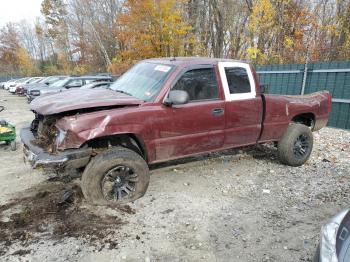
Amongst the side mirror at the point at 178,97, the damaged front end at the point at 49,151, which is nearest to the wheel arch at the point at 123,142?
the damaged front end at the point at 49,151

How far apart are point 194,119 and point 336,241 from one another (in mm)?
2918

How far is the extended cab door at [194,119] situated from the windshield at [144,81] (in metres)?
0.26

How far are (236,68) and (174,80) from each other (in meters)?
1.25

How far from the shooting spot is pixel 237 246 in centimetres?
352

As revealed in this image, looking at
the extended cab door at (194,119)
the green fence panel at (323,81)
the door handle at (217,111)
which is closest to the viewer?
the extended cab door at (194,119)

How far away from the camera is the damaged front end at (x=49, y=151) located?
3846 millimetres

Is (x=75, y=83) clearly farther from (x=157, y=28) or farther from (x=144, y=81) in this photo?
(x=144, y=81)

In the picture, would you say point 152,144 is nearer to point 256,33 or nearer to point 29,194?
point 29,194

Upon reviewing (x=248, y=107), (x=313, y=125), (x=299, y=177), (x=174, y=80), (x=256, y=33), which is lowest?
(x=299, y=177)

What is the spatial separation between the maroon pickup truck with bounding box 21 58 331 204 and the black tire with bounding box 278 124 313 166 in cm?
A: 8

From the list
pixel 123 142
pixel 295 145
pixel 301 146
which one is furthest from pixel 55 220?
pixel 301 146

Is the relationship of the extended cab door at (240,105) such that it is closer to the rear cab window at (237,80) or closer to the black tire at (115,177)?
the rear cab window at (237,80)

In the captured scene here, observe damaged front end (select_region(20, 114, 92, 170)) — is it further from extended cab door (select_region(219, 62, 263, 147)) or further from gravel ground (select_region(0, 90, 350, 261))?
extended cab door (select_region(219, 62, 263, 147))

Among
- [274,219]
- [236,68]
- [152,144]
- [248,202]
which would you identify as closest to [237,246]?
[274,219]
